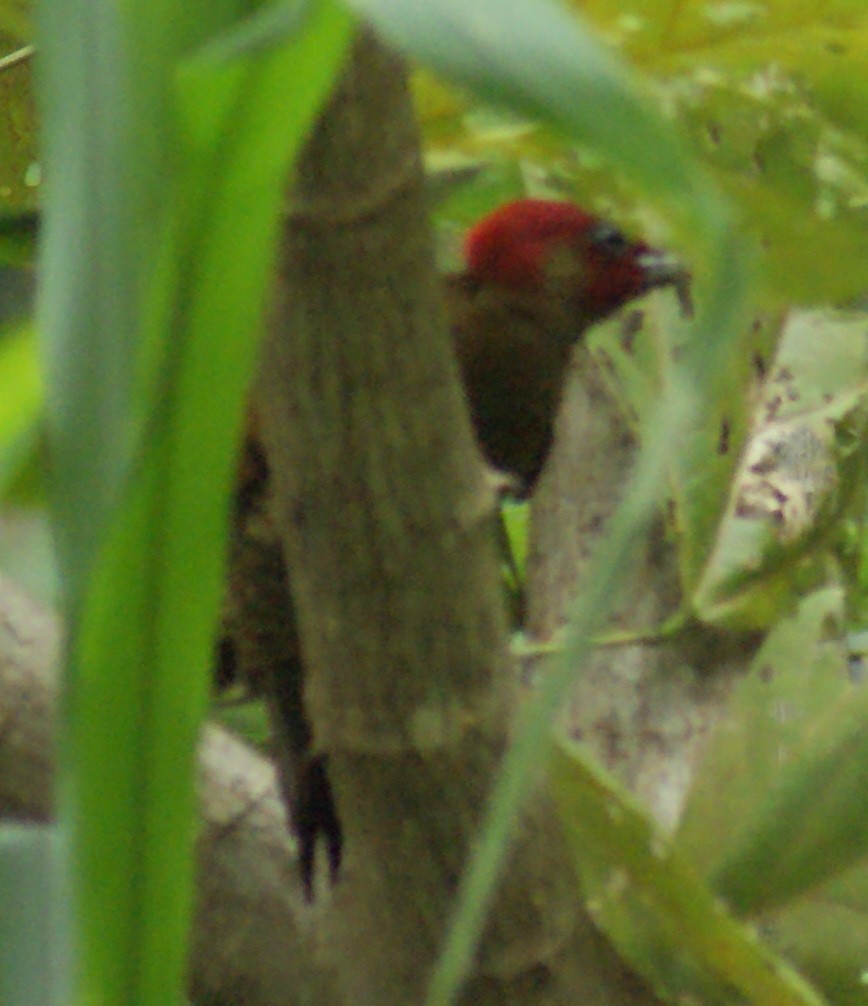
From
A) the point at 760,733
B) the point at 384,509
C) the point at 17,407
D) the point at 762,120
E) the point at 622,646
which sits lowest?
the point at 622,646

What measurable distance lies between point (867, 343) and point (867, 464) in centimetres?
14

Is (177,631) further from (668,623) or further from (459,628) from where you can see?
(668,623)

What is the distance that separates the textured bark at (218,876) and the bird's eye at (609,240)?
2.35 ft

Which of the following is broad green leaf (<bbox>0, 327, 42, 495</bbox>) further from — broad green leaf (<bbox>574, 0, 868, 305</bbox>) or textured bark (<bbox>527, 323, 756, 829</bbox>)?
textured bark (<bbox>527, 323, 756, 829</bbox>)

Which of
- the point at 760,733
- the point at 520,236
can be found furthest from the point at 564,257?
the point at 760,733

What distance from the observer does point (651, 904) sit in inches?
30.6

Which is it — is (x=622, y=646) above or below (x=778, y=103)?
below

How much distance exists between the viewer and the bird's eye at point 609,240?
1.41m

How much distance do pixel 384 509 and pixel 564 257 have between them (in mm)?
920

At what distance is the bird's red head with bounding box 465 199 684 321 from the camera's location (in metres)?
1.38

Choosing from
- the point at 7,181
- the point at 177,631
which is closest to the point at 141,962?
the point at 177,631

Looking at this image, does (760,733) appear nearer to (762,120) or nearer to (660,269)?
(762,120)

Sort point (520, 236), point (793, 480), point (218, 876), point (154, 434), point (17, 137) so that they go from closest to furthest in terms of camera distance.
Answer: point (154, 434)
point (218, 876)
point (17, 137)
point (793, 480)
point (520, 236)

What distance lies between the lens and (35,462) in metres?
0.42
